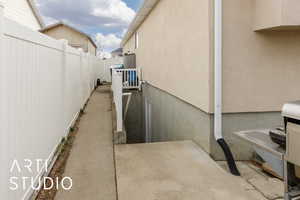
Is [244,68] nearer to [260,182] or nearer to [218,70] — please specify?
[218,70]

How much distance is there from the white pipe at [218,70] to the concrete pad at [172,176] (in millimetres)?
570

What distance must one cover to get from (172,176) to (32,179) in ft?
5.84

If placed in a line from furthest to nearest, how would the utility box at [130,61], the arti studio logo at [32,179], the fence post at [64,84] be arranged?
the utility box at [130,61] < the fence post at [64,84] < the arti studio logo at [32,179]

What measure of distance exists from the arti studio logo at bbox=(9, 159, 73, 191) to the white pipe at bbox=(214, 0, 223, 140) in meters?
2.34

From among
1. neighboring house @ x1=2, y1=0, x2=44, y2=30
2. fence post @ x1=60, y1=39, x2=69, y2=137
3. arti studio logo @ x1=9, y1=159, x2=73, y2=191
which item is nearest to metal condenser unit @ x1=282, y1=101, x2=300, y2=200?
arti studio logo @ x1=9, y1=159, x2=73, y2=191

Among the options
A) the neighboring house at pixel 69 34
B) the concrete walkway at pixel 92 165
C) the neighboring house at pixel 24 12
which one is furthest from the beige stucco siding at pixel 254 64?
the neighboring house at pixel 69 34

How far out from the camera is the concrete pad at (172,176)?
3232 mm

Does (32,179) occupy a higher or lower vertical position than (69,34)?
lower

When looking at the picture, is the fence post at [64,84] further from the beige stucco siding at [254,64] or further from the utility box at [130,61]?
the utility box at [130,61]

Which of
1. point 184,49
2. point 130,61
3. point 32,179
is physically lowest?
point 32,179

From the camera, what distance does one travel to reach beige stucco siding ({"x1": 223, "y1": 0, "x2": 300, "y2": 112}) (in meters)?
4.33

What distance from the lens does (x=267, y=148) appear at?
1839 millimetres

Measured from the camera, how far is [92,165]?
4.16 m

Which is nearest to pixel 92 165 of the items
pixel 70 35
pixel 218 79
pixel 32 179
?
pixel 32 179
